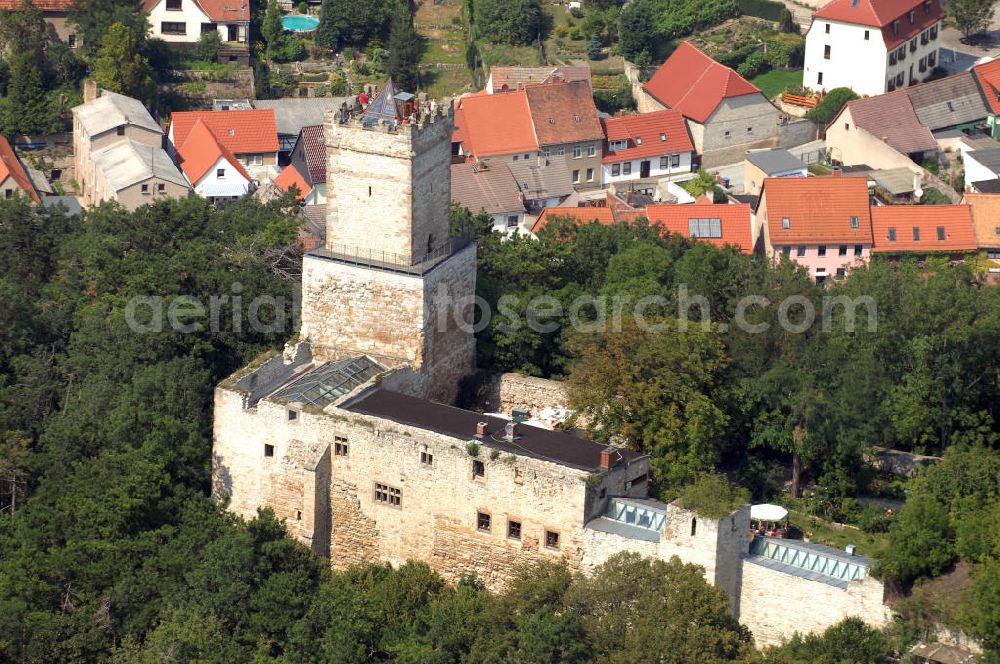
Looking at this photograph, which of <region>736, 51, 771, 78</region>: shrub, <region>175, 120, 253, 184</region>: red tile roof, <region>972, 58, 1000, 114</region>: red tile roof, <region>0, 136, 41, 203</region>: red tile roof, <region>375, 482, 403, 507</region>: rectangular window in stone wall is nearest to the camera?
<region>375, 482, 403, 507</region>: rectangular window in stone wall

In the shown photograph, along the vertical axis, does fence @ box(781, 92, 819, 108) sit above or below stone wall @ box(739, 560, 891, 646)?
below

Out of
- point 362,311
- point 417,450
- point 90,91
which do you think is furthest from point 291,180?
point 417,450

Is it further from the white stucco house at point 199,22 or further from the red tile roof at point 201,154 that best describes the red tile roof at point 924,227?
the white stucco house at point 199,22

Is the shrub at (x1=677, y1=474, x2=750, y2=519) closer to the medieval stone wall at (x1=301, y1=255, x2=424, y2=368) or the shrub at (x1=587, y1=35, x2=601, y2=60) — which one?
the medieval stone wall at (x1=301, y1=255, x2=424, y2=368)

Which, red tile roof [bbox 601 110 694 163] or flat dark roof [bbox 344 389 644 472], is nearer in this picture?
flat dark roof [bbox 344 389 644 472]

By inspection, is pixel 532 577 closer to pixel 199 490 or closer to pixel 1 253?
pixel 199 490

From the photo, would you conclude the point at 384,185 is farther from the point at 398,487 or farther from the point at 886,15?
the point at 886,15

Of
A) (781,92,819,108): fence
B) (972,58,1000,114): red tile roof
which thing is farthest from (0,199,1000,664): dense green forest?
(781,92,819,108): fence
